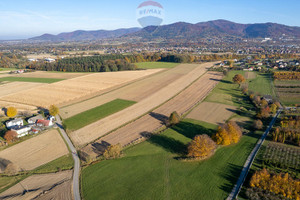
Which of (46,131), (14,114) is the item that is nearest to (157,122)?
(46,131)

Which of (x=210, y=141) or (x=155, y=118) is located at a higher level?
(x=210, y=141)

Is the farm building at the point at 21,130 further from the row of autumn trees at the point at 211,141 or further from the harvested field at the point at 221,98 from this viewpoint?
the harvested field at the point at 221,98

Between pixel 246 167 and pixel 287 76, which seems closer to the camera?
pixel 246 167

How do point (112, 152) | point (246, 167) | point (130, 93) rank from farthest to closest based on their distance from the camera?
point (130, 93)
point (112, 152)
point (246, 167)

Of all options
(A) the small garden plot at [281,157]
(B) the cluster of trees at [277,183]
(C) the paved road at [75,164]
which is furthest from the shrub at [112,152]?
(A) the small garden plot at [281,157]

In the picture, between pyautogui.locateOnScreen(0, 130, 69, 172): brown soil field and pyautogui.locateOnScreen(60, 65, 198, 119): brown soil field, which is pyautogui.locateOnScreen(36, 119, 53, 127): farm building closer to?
pyautogui.locateOnScreen(0, 130, 69, 172): brown soil field

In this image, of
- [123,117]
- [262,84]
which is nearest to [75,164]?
[123,117]

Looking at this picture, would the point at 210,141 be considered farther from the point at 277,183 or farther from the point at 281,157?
the point at 281,157

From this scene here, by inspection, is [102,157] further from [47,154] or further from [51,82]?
[51,82]
